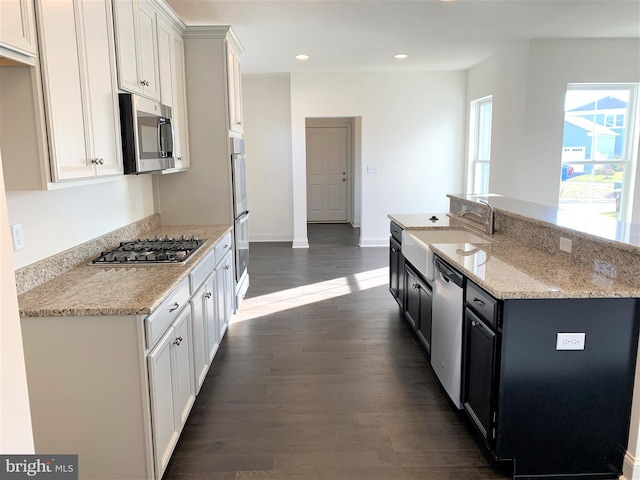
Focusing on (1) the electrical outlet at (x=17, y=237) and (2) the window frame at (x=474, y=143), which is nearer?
(1) the electrical outlet at (x=17, y=237)

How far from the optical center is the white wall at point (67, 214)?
7.09ft

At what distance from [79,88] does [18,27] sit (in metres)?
0.43

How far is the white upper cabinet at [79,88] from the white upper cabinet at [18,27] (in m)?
0.05

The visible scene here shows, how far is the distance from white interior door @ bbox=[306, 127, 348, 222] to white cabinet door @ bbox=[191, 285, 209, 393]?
715 cm

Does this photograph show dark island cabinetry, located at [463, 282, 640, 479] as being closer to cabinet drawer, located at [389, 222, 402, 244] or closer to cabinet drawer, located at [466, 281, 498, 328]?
cabinet drawer, located at [466, 281, 498, 328]

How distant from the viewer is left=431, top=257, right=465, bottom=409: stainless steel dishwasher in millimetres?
2547

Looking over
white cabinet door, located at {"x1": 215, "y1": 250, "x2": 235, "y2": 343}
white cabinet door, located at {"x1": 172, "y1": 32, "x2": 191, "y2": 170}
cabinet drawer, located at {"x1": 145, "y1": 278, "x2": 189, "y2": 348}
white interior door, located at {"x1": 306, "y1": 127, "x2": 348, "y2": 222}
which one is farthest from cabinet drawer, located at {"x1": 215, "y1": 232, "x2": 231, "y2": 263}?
white interior door, located at {"x1": 306, "y1": 127, "x2": 348, "y2": 222}

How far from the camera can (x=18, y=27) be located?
1.63m

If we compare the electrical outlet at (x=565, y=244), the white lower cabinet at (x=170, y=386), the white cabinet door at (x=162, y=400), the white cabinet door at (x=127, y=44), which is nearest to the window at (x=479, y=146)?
the electrical outlet at (x=565, y=244)

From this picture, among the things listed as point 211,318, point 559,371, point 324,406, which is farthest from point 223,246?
point 559,371

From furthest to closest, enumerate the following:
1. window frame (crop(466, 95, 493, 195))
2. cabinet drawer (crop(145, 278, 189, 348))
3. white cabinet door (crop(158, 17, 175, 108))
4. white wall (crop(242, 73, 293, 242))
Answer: white wall (crop(242, 73, 293, 242))
window frame (crop(466, 95, 493, 195))
white cabinet door (crop(158, 17, 175, 108))
cabinet drawer (crop(145, 278, 189, 348))

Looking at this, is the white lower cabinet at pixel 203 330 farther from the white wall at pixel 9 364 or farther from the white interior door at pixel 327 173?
the white interior door at pixel 327 173

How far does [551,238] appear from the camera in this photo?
9.04ft

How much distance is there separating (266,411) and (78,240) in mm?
1470
